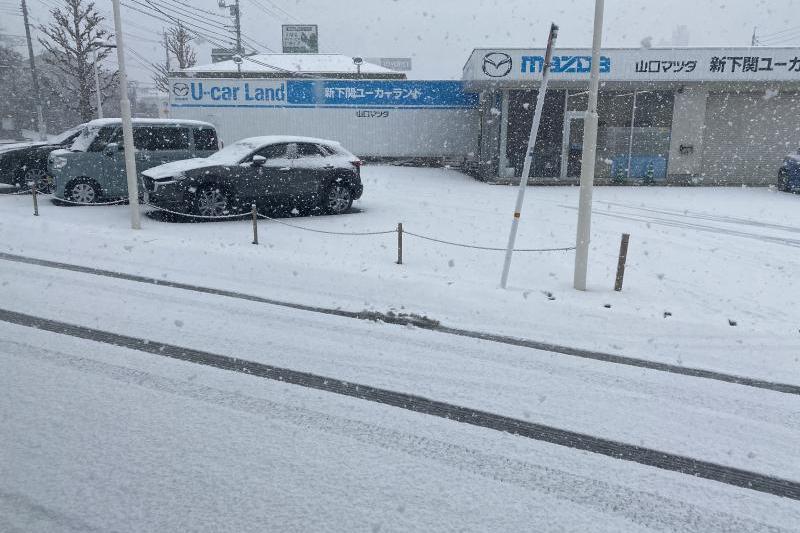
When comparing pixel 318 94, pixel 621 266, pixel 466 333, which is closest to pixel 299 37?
pixel 318 94

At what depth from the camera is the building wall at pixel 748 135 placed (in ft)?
70.2

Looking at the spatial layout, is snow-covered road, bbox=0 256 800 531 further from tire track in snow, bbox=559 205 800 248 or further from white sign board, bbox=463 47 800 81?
white sign board, bbox=463 47 800 81

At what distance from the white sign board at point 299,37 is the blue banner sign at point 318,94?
19035mm

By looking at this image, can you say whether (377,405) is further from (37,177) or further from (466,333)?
(37,177)

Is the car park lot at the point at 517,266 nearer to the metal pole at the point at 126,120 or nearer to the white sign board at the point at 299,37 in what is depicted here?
the metal pole at the point at 126,120

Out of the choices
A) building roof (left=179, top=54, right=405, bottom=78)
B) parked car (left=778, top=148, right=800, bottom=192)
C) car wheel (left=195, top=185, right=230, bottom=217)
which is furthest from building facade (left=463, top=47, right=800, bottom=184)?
car wheel (left=195, top=185, right=230, bottom=217)

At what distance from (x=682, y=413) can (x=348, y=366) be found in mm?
2652

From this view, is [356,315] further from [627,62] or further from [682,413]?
[627,62]

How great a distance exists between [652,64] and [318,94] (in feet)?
45.7

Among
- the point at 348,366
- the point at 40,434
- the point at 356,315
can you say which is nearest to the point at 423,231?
the point at 356,315

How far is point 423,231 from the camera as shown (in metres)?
11.5

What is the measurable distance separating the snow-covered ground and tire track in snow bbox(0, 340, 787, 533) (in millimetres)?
16

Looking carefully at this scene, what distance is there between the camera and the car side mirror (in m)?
12.7

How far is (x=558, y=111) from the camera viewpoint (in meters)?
21.4
